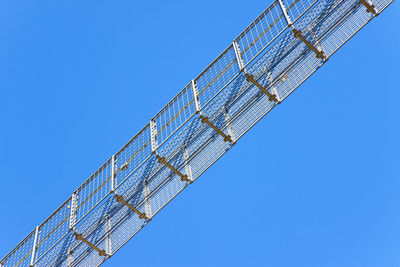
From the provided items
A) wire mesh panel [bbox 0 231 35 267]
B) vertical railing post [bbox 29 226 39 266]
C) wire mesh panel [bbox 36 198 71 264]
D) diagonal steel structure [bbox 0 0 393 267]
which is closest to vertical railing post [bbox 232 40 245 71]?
diagonal steel structure [bbox 0 0 393 267]

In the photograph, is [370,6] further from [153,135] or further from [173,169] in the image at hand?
[153,135]

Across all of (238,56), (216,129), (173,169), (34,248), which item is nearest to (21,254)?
(34,248)

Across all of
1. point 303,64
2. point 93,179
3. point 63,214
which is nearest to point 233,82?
point 303,64

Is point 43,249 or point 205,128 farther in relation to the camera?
point 43,249

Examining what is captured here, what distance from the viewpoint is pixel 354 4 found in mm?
21656

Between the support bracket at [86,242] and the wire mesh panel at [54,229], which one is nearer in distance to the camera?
the support bracket at [86,242]

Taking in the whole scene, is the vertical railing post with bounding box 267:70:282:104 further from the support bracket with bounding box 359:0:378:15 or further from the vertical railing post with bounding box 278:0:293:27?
the support bracket with bounding box 359:0:378:15

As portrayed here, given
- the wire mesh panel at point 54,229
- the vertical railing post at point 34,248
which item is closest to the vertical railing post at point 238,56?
A: the wire mesh panel at point 54,229

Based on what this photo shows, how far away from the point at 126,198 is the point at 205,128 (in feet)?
13.6

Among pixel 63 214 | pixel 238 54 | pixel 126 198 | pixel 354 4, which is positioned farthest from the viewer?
pixel 63 214

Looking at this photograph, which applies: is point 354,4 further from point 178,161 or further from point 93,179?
point 93,179

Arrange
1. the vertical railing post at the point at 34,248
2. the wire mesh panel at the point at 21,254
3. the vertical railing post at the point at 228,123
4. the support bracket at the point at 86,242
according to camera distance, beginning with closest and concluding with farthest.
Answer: the vertical railing post at the point at 228,123, the support bracket at the point at 86,242, the vertical railing post at the point at 34,248, the wire mesh panel at the point at 21,254

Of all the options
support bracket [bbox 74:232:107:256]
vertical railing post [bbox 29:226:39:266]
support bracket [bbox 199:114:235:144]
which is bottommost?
support bracket [bbox 199:114:235:144]

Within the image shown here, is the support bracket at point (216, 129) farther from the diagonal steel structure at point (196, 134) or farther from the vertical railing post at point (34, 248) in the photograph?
the vertical railing post at point (34, 248)
